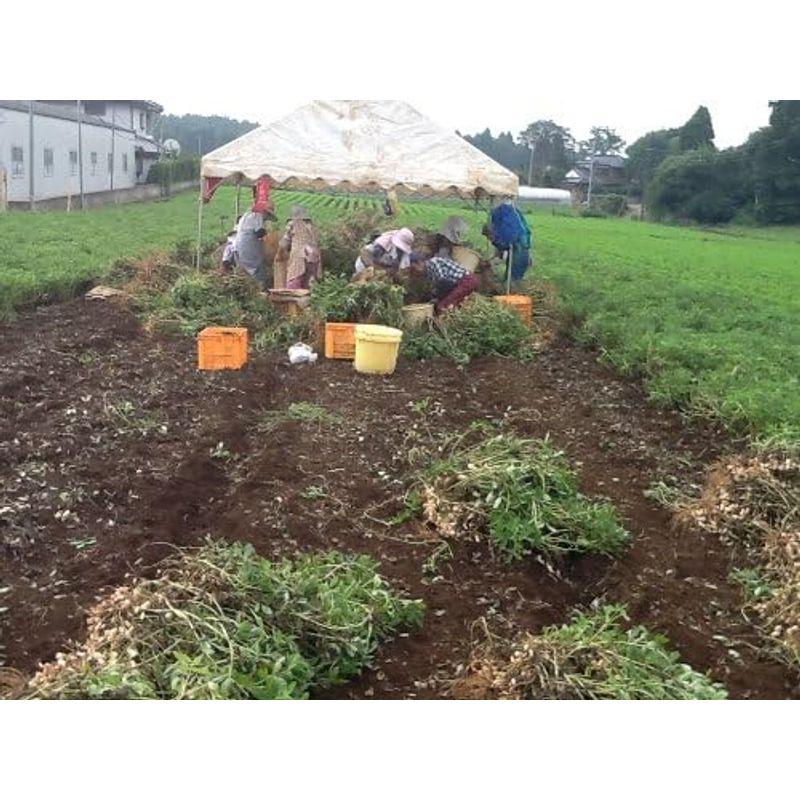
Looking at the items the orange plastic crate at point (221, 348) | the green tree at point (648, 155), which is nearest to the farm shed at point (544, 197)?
the green tree at point (648, 155)

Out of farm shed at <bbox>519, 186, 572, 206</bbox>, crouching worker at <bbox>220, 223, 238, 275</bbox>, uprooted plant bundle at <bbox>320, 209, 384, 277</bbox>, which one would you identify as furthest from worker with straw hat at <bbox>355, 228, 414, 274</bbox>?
farm shed at <bbox>519, 186, 572, 206</bbox>

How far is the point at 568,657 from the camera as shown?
3467mm

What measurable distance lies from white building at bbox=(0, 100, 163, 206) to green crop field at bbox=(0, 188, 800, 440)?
401cm

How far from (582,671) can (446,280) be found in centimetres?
810

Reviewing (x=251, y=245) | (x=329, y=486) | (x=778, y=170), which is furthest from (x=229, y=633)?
(x=778, y=170)

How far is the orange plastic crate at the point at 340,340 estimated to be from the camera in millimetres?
9328

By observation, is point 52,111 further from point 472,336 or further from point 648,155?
point 648,155

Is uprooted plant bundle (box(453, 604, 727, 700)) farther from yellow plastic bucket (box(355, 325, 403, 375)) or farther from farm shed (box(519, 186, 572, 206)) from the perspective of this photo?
farm shed (box(519, 186, 572, 206))

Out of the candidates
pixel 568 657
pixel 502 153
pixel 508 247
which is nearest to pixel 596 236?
pixel 508 247

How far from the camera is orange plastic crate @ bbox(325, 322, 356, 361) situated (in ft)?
30.6

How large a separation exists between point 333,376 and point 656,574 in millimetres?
4563

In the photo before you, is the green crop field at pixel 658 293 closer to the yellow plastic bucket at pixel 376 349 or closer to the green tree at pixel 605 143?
the yellow plastic bucket at pixel 376 349

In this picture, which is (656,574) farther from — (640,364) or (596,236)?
(596,236)

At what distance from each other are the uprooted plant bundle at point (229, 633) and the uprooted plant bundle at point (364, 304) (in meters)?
5.79
